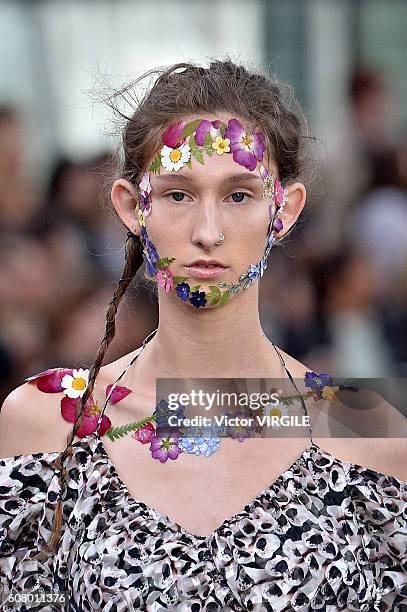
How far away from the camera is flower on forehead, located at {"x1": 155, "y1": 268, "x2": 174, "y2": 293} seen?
8.47ft

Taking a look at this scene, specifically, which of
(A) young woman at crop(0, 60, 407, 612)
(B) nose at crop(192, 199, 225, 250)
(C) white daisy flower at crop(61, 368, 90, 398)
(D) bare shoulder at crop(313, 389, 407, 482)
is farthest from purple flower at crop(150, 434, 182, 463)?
(B) nose at crop(192, 199, 225, 250)

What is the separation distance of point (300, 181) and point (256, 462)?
75 cm

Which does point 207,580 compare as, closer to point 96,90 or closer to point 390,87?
point 96,90

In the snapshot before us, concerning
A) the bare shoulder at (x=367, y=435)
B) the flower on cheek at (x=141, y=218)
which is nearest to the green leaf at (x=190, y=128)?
the flower on cheek at (x=141, y=218)

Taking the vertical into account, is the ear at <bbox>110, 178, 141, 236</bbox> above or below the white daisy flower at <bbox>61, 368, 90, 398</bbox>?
above

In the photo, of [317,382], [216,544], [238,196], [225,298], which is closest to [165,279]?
[225,298]

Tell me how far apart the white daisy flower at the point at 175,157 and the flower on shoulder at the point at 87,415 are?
0.61 m

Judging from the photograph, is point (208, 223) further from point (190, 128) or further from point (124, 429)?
point (124, 429)

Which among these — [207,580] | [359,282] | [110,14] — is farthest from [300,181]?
[110,14]

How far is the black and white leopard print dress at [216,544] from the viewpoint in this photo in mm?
2459

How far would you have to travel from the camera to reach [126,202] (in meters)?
2.75

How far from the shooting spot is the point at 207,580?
2.47 m

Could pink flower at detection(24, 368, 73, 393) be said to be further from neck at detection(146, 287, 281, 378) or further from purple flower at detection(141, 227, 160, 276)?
purple flower at detection(141, 227, 160, 276)

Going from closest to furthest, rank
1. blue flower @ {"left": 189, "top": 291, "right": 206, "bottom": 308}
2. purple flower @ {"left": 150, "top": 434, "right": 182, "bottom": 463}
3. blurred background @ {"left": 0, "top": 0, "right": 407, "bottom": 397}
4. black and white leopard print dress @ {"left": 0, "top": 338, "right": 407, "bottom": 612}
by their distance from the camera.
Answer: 1. black and white leopard print dress @ {"left": 0, "top": 338, "right": 407, "bottom": 612}
2. blue flower @ {"left": 189, "top": 291, "right": 206, "bottom": 308}
3. purple flower @ {"left": 150, "top": 434, "right": 182, "bottom": 463}
4. blurred background @ {"left": 0, "top": 0, "right": 407, "bottom": 397}
